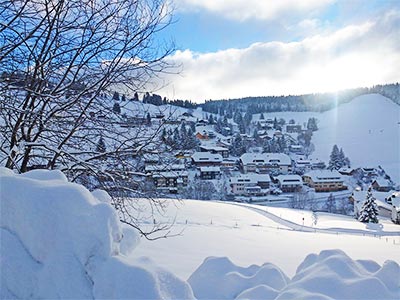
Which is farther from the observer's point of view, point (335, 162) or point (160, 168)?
point (335, 162)

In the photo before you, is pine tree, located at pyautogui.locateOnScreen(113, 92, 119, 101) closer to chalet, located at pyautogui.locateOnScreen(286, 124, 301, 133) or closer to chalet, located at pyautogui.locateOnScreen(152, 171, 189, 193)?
chalet, located at pyautogui.locateOnScreen(152, 171, 189, 193)

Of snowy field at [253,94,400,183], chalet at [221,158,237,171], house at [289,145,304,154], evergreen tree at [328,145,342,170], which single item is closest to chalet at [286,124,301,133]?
snowy field at [253,94,400,183]

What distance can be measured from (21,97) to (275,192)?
44.2 meters

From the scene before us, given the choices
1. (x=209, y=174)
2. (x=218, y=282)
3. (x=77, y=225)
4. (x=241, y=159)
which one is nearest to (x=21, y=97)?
(x=77, y=225)

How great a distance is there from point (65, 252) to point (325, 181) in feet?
169

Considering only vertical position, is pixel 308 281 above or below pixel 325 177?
above

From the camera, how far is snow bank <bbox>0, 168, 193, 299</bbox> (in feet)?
4.28

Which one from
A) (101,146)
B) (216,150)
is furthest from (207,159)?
(101,146)

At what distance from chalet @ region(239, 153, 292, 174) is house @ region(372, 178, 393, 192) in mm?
13694

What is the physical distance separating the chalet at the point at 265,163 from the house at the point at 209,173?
999 cm

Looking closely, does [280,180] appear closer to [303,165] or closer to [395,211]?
[303,165]

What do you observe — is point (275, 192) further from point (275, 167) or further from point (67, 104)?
point (67, 104)

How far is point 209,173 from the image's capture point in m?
45.7

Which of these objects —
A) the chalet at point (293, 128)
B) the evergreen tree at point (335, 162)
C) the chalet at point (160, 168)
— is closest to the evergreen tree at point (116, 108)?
the chalet at point (160, 168)
